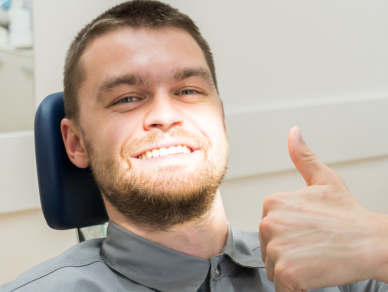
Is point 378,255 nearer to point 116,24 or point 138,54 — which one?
point 138,54

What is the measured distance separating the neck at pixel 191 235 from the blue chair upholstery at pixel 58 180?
0.35 ft

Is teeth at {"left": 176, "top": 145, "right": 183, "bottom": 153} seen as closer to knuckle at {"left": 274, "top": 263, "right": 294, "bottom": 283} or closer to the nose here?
the nose

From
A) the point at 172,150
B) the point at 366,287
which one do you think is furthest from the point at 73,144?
the point at 366,287

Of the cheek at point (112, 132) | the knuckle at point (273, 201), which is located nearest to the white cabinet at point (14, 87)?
the cheek at point (112, 132)

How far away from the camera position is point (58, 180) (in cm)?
110

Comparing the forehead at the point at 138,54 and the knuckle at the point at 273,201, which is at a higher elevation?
the forehead at the point at 138,54

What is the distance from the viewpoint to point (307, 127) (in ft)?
6.47

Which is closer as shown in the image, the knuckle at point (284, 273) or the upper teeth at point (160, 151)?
the knuckle at point (284, 273)

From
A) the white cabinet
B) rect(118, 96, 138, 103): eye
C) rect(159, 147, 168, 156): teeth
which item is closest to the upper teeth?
rect(159, 147, 168, 156): teeth

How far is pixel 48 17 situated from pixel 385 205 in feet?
7.24

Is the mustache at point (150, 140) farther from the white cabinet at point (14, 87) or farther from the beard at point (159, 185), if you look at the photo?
the white cabinet at point (14, 87)

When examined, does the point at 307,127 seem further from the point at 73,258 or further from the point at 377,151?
the point at 73,258

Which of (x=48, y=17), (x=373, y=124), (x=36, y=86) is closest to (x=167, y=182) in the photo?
(x=36, y=86)

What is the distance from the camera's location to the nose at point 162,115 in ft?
3.21
